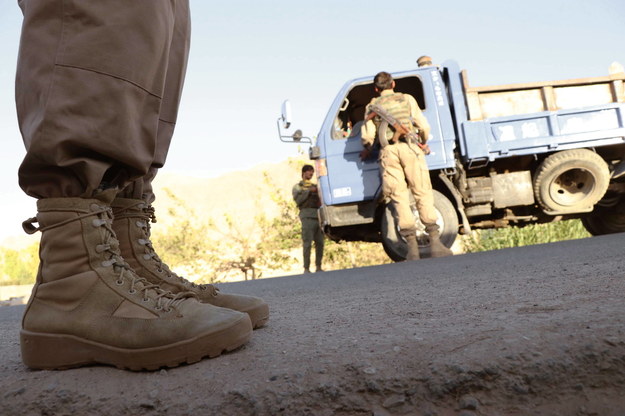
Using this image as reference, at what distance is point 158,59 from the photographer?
134cm

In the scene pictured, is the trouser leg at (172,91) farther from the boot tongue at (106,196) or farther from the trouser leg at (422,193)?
the trouser leg at (422,193)

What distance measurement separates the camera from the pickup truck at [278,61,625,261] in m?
6.20

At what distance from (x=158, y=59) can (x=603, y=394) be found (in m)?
1.24

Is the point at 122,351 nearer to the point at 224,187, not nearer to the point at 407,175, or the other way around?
the point at 407,175

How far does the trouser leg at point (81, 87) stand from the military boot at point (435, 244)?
185 inches

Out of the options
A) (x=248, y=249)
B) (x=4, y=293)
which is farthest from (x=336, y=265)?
(x=4, y=293)

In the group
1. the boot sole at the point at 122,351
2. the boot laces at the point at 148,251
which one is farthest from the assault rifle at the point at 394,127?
the boot sole at the point at 122,351

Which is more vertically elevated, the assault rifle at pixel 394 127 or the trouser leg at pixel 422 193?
the assault rifle at pixel 394 127

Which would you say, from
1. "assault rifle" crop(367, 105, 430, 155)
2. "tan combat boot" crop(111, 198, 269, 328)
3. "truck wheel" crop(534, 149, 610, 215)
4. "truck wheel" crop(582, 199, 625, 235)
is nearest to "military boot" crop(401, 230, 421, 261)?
"assault rifle" crop(367, 105, 430, 155)

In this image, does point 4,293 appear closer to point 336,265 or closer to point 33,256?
point 33,256

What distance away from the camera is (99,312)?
121 cm

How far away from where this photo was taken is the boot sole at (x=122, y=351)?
1.11 m

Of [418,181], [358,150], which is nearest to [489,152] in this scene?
[418,181]

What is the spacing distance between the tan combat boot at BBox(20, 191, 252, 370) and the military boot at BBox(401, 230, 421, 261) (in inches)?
178
